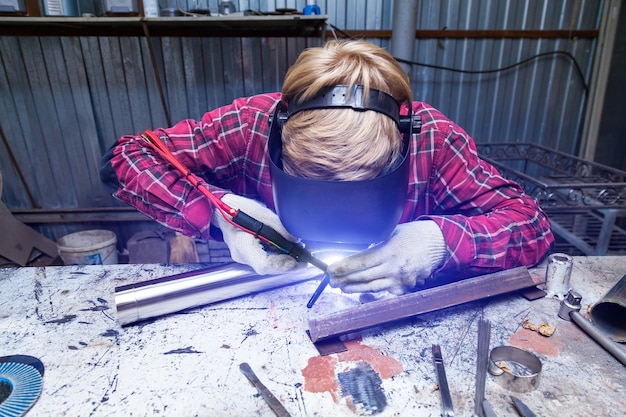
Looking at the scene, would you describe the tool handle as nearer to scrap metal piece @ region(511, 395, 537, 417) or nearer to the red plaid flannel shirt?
the red plaid flannel shirt

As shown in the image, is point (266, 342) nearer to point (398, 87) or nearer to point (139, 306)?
point (139, 306)

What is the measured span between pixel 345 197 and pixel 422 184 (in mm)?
678

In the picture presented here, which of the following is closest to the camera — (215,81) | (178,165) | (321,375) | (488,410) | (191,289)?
(488,410)

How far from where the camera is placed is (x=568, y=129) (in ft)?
11.2

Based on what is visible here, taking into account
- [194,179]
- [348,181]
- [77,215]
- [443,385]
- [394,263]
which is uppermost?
[348,181]

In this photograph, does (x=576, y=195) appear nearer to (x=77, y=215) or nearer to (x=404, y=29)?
(x=404, y=29)

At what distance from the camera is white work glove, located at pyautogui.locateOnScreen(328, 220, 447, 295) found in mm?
1030

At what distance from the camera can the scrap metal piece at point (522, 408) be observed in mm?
762

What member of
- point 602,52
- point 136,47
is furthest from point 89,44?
point 602,52

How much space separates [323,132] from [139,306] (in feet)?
2.26

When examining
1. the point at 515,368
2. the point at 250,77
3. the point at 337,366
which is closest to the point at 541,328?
A: the point at 515,368

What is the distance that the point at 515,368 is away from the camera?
36.1 inches

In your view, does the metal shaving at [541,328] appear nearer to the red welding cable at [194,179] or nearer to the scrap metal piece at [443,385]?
the scrap metal piece at [443,385]

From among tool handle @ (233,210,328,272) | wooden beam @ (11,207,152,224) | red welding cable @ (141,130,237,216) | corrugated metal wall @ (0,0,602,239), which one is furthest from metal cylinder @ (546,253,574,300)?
wooden beam @ (11,207,152,224)
